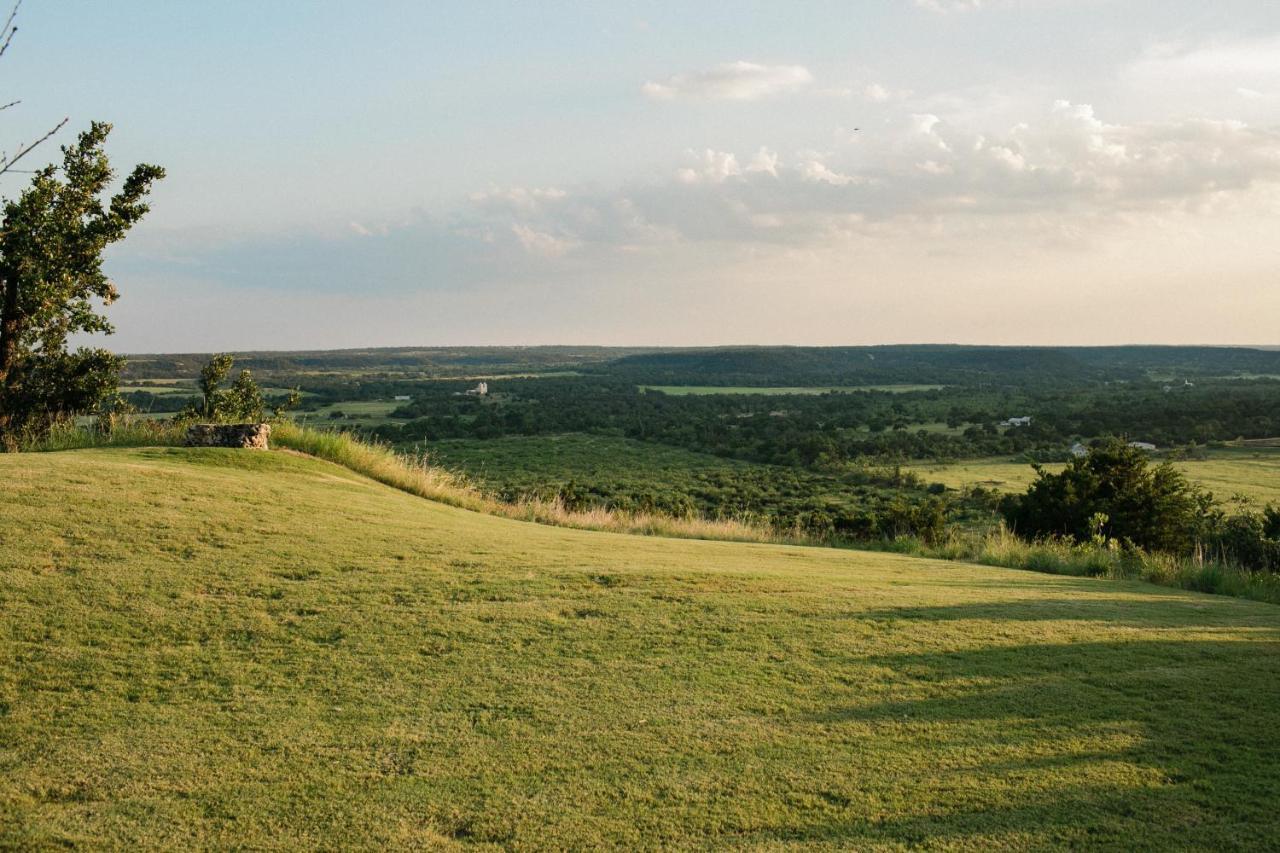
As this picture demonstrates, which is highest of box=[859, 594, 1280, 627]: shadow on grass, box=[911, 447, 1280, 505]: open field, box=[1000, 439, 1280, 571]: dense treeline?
box=[859, 594, 1280, 627]: shadow on grass

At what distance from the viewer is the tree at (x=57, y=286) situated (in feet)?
53.1

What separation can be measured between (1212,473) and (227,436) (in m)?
51.4

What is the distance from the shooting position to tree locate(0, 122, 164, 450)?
1617cm

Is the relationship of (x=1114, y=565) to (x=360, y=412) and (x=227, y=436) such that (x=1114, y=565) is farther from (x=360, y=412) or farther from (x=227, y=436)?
(x=360, y=412)

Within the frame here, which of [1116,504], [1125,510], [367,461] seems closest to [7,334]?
[367,461]

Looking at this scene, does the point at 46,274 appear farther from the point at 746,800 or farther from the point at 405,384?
the point at 405,384

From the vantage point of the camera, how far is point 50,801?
4051 mm

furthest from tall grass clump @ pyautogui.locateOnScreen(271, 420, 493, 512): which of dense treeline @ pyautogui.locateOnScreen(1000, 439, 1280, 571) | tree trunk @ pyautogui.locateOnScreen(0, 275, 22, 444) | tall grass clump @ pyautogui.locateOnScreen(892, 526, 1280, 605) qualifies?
dense treeline @ pyautogui.locateOnScreen(1000, 439, 1280, 571)

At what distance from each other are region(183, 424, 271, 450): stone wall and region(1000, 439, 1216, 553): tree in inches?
701

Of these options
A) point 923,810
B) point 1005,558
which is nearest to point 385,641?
point 923,810

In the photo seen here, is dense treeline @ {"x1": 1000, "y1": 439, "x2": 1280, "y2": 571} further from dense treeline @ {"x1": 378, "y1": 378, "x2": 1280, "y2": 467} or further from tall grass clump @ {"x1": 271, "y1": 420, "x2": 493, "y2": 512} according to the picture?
dense treeline @ {"x1": 378, "y1": 378, "x2": 1280, "y2": 467}

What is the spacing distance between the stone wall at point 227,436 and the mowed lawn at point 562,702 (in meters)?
4.63

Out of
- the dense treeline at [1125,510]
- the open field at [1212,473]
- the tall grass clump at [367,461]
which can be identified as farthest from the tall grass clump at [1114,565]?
the open field at [1212,473]

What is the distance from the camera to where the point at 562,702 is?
5.40m
